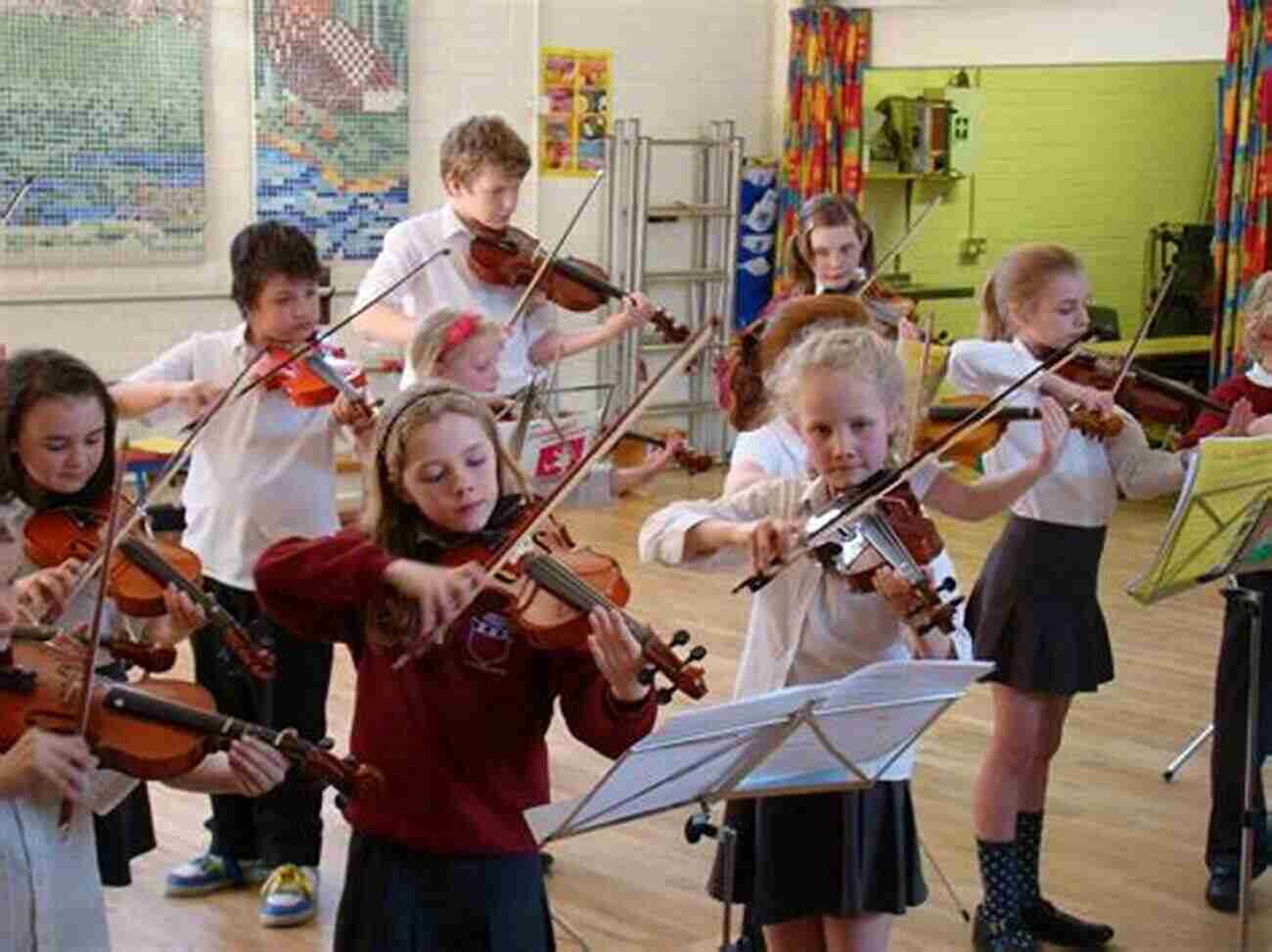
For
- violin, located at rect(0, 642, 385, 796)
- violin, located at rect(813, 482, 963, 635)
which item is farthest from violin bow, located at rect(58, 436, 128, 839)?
violin, located at rect(813, 482, 963, 635)

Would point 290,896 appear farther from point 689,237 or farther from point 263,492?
point 689,237

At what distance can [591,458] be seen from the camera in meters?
2.38

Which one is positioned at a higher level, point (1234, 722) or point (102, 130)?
point (102, 130)

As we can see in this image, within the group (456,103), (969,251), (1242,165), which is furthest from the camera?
(969,251)

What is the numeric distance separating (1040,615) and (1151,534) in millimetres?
4663

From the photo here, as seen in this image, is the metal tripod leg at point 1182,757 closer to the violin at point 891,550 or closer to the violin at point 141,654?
the violin at point 891,550

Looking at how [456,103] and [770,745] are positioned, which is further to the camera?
[456,103]

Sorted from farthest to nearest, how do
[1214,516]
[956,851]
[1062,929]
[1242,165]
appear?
[1242,165] → [956,851] → [1062,929] → [1214,516]

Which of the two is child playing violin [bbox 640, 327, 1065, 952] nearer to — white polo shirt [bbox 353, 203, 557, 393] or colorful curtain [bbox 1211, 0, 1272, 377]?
white polo shirt [bbox 353, 203, 557, 393]

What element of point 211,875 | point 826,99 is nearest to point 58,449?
point 211,875

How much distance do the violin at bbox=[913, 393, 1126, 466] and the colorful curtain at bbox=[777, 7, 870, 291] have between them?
5.91m

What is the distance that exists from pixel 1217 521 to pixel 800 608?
3.01 ft

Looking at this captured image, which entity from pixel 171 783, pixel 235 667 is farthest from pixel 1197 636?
pixel 171 783

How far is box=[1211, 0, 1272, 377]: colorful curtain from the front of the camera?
25.8ft
